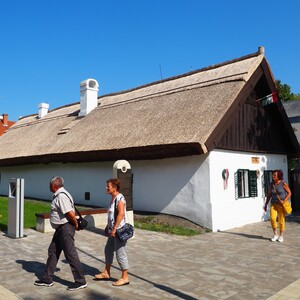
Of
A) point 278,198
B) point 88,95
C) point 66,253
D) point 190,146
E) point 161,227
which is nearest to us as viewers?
point 66,253

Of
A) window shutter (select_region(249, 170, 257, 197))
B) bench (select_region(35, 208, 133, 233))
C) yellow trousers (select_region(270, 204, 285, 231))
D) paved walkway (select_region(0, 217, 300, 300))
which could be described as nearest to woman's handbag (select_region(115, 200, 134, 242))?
paved walkway (select_region(0, 217, 300, 300))

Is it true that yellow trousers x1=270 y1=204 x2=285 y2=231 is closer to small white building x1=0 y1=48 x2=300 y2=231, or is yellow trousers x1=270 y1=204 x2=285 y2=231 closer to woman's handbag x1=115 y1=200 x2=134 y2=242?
small white building x1=0 y1=48 x2=300 y2=231

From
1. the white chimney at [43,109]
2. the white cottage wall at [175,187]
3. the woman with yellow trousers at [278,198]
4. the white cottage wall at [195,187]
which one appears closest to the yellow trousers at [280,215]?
the woman with yellow trousers at [278,198]

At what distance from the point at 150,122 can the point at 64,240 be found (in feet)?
Result: 26.8

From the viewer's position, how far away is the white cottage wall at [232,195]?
11.1 metres

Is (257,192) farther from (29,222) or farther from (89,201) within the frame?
(29,222)

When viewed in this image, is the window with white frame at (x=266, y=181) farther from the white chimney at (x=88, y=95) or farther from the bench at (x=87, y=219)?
the white chimney at (x=88, y=95)

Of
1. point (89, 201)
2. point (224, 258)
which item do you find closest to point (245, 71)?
point (224, 258)

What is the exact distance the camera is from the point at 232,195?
11961mm

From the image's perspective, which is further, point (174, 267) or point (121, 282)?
point (174, 267)

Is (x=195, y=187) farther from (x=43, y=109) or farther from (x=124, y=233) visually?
(x=43, y=109)

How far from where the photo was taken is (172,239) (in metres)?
9.44

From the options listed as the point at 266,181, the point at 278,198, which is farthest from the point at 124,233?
the point at 266,181

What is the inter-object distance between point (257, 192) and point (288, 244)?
454 centimetres
